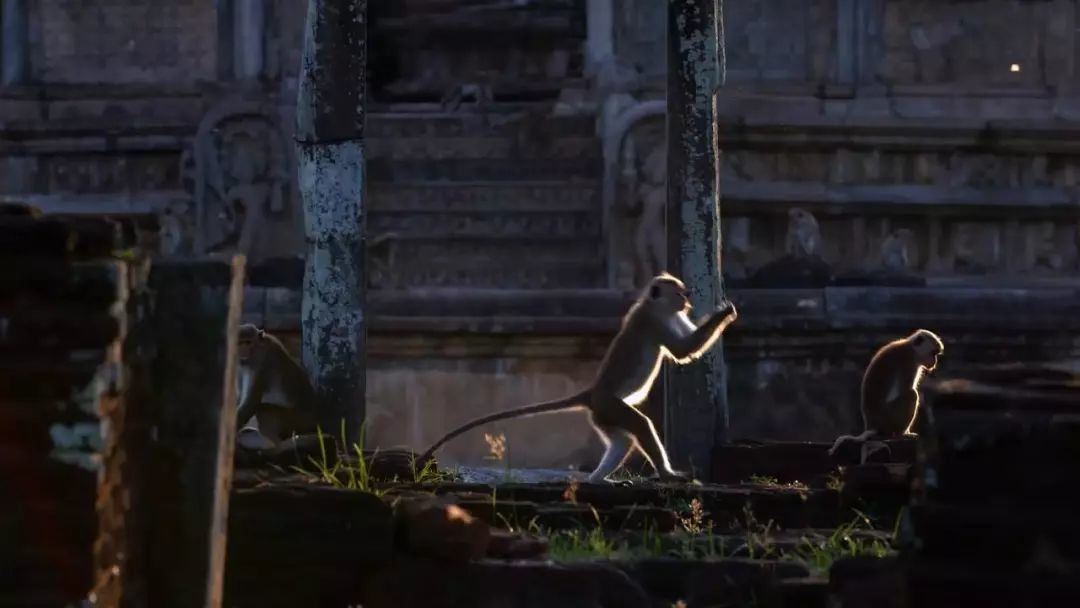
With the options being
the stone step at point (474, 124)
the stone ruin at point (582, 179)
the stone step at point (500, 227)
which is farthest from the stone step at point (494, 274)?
the stone step at point (474, 124)

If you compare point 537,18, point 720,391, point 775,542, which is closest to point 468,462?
point 720,391

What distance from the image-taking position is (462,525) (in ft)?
16.0

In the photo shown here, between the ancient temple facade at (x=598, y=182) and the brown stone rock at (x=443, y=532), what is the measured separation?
6.37m

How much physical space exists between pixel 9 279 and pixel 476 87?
386 inches

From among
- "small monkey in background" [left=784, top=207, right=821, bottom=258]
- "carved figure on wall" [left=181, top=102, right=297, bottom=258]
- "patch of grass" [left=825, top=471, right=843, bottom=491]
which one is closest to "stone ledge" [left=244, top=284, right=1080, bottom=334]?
"small monkey in background" [left=784, top=207, right=821, bottom=258]

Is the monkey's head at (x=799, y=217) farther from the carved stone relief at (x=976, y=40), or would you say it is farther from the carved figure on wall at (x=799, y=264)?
the carved stone relief at (x=976, y=40)

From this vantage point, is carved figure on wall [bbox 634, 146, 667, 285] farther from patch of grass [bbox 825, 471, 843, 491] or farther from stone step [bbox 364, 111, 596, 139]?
patch of grass [bbox 825, 471, 843, 491]

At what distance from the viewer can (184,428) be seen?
4031 mm

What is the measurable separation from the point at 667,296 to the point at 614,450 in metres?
0.74

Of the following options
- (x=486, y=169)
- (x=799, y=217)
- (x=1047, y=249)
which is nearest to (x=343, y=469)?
(x=799, y=217)

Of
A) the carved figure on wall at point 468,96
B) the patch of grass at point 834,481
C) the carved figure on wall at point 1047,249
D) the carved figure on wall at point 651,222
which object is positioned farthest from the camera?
the carved figure on wall at point 468,96

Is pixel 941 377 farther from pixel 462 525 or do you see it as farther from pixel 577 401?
pixel 577 401

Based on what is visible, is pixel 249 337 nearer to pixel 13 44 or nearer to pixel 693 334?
pixel 693 334

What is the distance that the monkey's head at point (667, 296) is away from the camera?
820 cm
